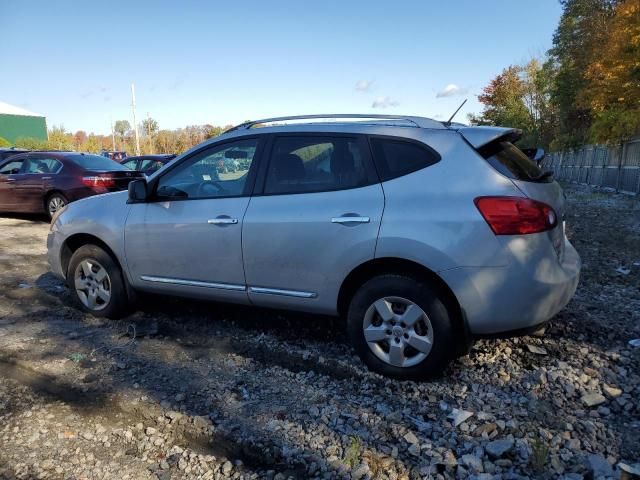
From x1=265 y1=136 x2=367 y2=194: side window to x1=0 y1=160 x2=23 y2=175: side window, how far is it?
968cm

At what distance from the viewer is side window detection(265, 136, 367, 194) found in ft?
12.1

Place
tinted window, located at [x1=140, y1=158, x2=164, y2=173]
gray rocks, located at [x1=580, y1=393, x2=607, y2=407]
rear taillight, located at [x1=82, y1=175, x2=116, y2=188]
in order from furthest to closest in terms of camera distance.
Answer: tinted window, located at [x1=140, y1=158, x2=164, y2=173]
rear taillight, located at [x1=82, y1=175, x2=116, y2=188]
gray rocks, located at [x1=580, y1=393, x2=607, y2=407]

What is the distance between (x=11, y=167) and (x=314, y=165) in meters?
10.2

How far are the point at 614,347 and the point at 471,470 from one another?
2105 mm

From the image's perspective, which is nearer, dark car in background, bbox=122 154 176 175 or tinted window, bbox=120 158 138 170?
dark car in background, bbox=122 154 176 175

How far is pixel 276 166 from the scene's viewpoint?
4.00 metres

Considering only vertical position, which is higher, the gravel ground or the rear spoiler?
the rear spoiler

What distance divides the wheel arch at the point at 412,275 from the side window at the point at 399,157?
23.6 inches

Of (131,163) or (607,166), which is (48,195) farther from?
(607,166)

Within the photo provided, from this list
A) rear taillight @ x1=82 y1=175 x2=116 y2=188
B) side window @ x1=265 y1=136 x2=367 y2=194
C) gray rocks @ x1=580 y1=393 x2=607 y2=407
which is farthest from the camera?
rear taillight @ x1=82 y1=175 x2=116 y2=188

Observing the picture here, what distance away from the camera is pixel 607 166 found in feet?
68.1

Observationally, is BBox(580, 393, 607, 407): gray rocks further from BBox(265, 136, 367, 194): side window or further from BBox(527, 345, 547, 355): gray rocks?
BBox(265, 136, 367, 194): side window

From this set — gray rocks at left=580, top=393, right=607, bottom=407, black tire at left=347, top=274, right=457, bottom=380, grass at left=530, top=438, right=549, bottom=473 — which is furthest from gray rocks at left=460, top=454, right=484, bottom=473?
gray rocks at left=580, top=393, right=607, bottom=407

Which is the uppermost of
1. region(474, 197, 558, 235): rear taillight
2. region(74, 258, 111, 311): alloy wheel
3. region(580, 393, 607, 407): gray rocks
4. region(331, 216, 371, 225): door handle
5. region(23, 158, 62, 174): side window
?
region(23, 158, 62, 174): side window
